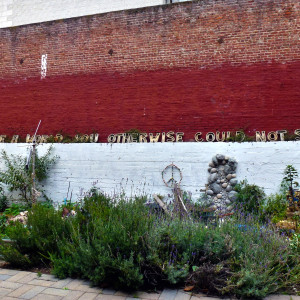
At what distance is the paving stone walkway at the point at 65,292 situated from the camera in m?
3.69

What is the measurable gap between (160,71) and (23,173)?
453 cm

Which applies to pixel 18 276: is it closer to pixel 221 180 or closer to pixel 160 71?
pixel 221 180

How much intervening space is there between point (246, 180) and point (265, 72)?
2.63 metres

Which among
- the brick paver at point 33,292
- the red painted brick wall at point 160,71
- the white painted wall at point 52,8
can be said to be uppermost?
the white painted wall at point 52,8

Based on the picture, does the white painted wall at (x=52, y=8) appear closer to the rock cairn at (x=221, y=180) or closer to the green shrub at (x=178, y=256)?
the rock cairn at (x=221, y=180)

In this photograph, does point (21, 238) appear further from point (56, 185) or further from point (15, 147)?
point (15, 147)

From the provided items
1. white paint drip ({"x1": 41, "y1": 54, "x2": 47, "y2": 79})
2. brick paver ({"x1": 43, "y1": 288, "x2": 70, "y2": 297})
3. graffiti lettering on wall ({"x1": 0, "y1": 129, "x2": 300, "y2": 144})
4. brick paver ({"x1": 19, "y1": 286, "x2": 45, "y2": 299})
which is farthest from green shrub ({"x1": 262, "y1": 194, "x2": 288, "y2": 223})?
white paint drip ({"x1": 41, "y1": 54, "x2": 47, "y2": 79})

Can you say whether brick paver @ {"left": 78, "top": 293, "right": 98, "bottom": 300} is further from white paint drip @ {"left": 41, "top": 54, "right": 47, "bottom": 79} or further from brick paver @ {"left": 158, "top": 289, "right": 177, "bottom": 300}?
white paint drip @ {"left": 41, "top": 54, "right": 47, "bottom": 79}

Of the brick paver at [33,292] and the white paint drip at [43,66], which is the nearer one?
the brick paver at [33,292]

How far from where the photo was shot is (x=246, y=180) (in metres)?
7.50

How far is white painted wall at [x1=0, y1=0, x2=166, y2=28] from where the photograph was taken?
38.5ft

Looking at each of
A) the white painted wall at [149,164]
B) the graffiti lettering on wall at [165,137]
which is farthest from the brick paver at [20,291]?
the graffiti lettering on wall at [165,137]

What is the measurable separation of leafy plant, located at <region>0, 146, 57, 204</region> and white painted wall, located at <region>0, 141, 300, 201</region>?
8.2 inches

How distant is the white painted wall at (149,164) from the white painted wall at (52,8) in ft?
18.8
